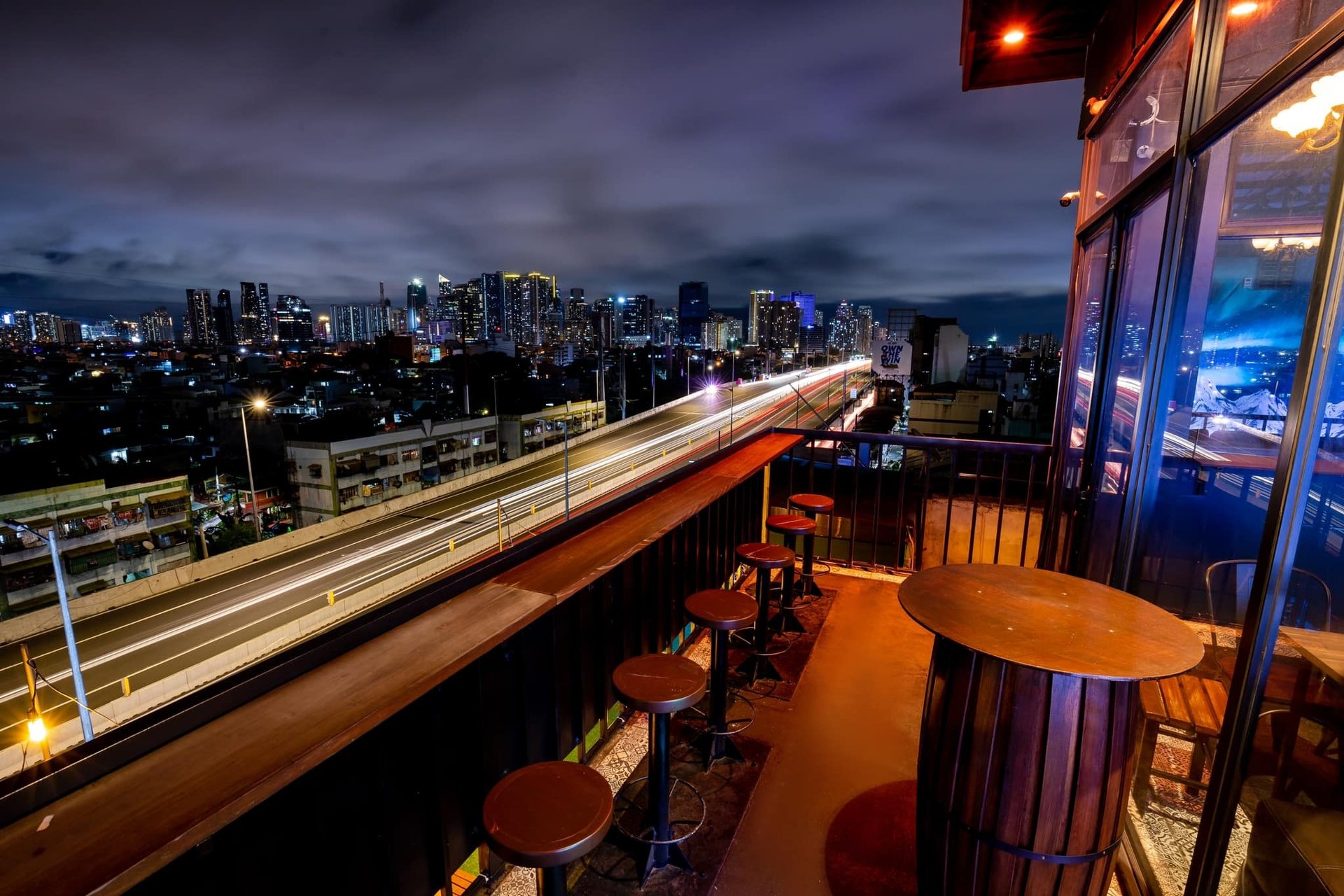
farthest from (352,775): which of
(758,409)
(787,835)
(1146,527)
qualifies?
(758,409)

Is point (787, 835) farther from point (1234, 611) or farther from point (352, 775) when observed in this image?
point (1234, 611)

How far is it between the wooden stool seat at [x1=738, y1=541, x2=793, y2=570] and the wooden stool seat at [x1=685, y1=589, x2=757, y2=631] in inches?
18.3

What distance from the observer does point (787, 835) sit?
2.09m

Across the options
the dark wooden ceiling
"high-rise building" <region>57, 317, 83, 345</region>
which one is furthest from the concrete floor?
"high-rise building" <region>57, 317, 83, 345</region>

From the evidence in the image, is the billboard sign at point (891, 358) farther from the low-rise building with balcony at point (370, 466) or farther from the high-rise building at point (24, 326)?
the high-rise building at point (24, 326)

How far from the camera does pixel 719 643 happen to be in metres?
2.34

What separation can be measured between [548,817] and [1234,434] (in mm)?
2885

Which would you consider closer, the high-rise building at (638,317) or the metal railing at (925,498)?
the metal railing at (925,498)

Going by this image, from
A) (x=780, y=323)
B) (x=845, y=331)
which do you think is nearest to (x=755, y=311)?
(x=780, y=323)

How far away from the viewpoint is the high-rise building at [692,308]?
10356 centimetres

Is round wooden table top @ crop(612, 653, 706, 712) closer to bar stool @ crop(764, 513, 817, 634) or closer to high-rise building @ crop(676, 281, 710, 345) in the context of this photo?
bar stool @ crop(764, 513, 817, 634)

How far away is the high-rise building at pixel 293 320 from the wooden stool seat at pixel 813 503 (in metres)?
107

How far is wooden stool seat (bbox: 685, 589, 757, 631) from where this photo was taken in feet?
7.36

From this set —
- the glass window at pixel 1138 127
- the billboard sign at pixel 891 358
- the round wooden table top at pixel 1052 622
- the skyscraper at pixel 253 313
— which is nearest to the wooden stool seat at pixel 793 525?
the round wooden table top at pixel 1052 622
